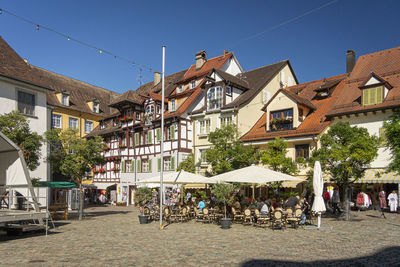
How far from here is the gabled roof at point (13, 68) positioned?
2684cm

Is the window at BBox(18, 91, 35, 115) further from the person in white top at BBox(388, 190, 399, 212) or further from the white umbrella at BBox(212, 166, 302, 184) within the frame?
the person in white top at BBox(388, 190, 399, 212)

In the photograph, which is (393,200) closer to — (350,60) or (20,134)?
(350,60)

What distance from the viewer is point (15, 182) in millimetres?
16312

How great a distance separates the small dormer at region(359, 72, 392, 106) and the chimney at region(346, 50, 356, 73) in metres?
8.30

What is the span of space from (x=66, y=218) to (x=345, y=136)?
17.6 metres

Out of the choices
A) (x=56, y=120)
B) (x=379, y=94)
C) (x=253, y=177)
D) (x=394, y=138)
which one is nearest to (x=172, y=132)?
(x=56, y=120)

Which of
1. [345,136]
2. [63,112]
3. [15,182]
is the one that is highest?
[63,112]

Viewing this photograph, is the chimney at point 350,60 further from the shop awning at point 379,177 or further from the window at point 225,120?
the shop awning at point 379,177

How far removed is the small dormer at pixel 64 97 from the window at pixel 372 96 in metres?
34.3

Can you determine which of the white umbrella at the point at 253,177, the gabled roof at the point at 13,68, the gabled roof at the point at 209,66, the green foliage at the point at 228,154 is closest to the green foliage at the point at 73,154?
the gabled roof at the point at 13,68

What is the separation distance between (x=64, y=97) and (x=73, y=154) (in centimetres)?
2409

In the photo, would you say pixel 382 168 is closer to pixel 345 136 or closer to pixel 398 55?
pixel 345 136

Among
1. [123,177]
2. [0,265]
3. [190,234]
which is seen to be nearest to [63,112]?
[123,177]

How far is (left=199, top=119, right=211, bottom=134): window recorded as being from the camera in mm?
33375
